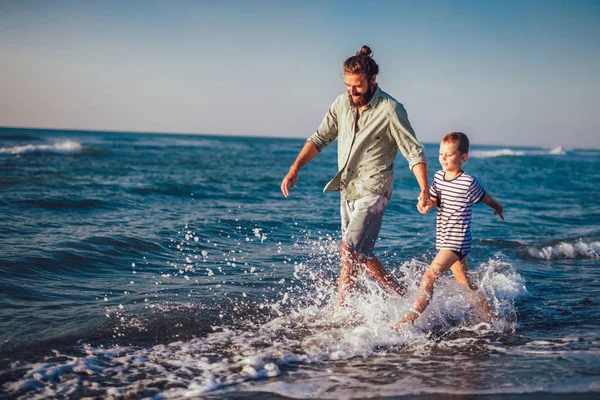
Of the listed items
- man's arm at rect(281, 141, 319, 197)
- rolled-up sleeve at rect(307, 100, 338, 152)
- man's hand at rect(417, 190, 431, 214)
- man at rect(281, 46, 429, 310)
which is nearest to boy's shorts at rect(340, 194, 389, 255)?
man at rect(281, 46, 429, 310)

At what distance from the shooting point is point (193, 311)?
5.02 meters

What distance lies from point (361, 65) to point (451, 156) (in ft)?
3.59

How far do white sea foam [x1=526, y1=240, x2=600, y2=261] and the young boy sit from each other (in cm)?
436

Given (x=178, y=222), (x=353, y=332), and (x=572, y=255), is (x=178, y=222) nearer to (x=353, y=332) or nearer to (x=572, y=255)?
(x=353, y=332)

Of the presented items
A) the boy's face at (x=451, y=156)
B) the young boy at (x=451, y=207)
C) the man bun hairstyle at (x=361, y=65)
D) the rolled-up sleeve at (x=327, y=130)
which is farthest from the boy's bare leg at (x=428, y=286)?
the man bun hairstyle at (x=361, y=65)

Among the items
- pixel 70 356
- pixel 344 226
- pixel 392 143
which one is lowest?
pixel 70 356

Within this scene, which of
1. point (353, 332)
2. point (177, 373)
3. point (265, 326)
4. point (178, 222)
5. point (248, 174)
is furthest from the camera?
point (248, 174)

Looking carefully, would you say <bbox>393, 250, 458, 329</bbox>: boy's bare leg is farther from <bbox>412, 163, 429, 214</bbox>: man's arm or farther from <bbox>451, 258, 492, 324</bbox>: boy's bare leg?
<bbox>412, 163, 429, 214</bbox>: man's arm

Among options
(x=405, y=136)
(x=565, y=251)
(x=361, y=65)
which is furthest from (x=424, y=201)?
(x=565, y=251)

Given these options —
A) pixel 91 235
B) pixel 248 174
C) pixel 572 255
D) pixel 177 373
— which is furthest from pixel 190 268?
pixel 248 174

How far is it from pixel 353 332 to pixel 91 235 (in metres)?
5.31

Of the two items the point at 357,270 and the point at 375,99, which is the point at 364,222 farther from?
the point at 375,99

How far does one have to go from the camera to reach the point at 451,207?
434 centimetres

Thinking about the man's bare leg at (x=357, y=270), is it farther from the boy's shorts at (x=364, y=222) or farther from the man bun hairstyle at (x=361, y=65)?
the man bun hairstyle at (x=361, y=65)
